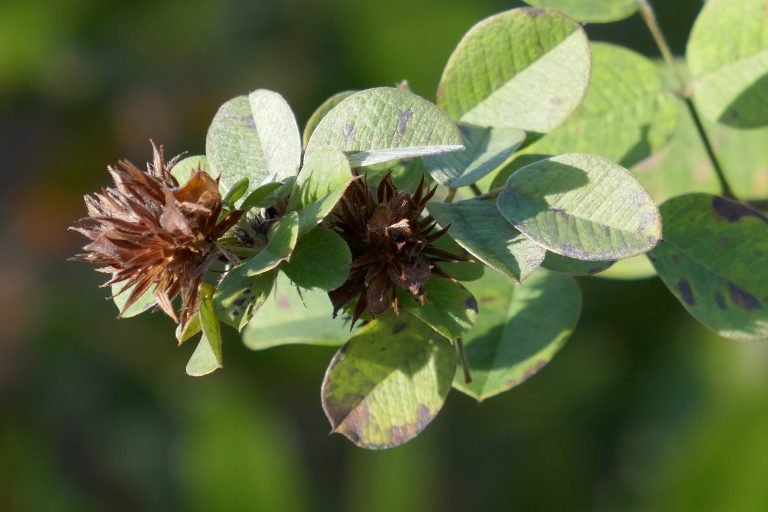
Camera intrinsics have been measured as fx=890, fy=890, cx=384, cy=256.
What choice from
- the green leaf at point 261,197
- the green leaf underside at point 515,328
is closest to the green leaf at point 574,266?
the green leaf underside at point 515,328

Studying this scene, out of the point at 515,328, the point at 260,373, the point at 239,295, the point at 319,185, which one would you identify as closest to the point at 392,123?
the point at 319,185

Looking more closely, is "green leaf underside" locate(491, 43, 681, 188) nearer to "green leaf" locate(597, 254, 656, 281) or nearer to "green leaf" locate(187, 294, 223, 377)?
"green leaf" locate(597, 254, 656, 281)

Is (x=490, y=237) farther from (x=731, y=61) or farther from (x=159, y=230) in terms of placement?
(x=731, y=61)

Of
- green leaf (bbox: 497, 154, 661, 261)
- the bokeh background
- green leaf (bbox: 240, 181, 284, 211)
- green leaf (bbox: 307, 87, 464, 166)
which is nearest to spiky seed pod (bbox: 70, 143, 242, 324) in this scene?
green leaf (bbox: 240, 181, 284, 211)

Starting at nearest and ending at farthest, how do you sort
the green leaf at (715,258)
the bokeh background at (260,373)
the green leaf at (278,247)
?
the green leaf at (278,247)
the green leaf at (715,258)
the bokeh background at (260,373)

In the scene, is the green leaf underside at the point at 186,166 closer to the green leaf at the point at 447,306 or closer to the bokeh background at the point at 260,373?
the green leaf at the point at 447,306

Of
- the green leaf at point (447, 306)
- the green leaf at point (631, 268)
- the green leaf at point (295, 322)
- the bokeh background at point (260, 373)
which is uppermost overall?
the green leaf at point (447, 306)
